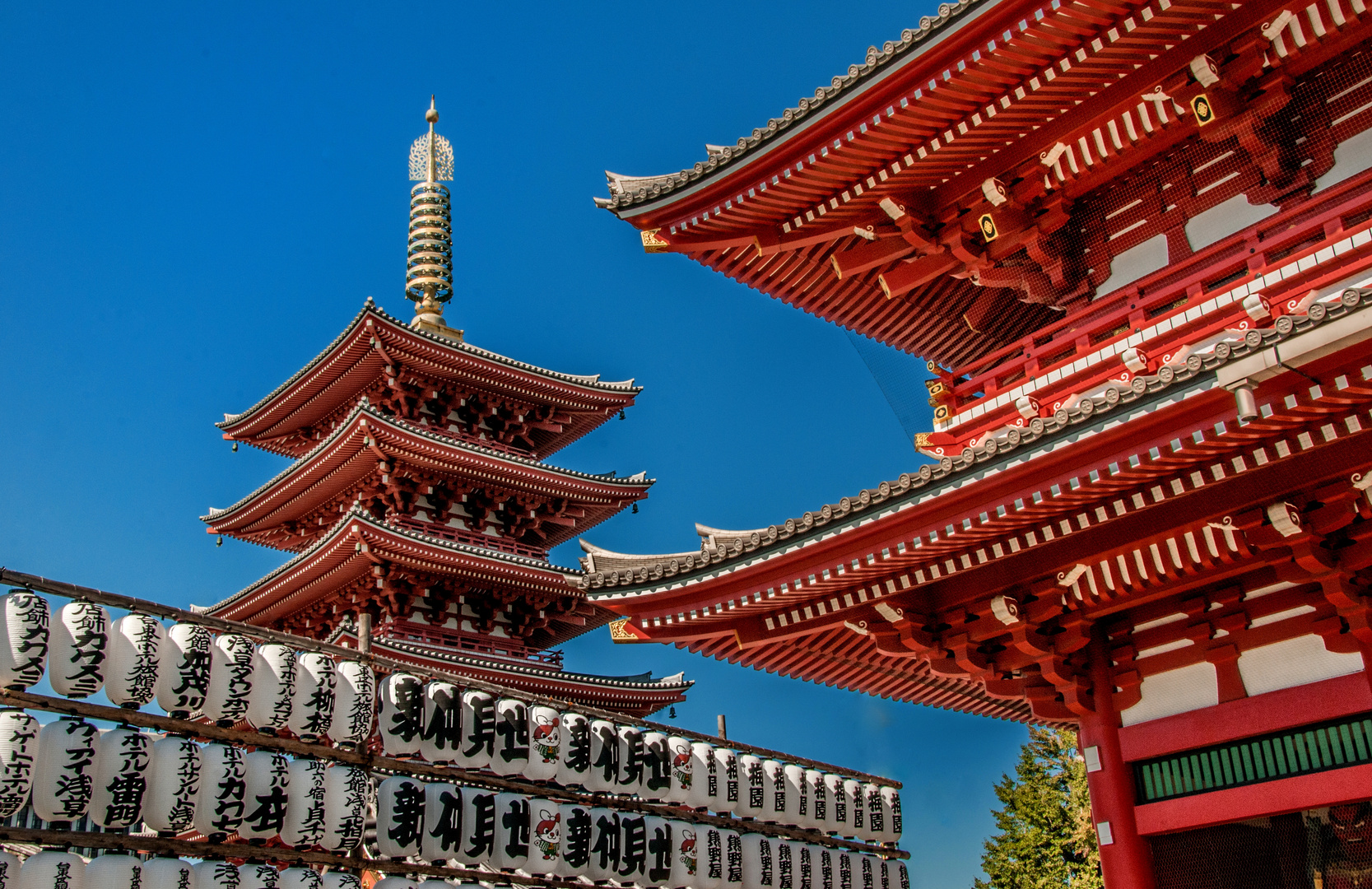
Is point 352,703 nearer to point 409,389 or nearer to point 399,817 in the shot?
point 399,817

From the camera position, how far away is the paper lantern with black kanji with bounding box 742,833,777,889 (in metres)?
14.1

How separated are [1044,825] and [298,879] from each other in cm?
1964

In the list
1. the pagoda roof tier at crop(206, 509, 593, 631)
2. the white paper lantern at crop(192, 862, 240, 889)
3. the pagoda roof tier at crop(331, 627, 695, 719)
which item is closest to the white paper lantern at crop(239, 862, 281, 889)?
the white paper lantern at crop(192, 862, 240, 889)

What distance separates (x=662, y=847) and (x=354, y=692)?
13.9 feet

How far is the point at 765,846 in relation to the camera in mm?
14414

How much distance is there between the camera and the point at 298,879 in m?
10.1

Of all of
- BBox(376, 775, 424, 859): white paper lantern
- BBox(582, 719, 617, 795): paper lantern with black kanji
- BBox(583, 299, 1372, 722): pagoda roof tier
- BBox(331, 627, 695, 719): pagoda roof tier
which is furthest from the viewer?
BBox(331, 627, 695, 719): pagoda roof tier

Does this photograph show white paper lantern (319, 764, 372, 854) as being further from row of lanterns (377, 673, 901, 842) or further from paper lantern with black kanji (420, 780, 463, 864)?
paper lantern with black kanji (420, 780, 463, 864)

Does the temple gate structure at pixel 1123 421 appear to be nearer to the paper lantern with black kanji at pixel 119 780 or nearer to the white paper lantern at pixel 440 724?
the white paper lantern at pixel 440 724

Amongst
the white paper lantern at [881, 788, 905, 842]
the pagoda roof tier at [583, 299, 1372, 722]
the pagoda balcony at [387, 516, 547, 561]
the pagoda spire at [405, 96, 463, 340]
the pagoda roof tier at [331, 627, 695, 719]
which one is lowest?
the white paper lantern at [881, 788, 905, 842]

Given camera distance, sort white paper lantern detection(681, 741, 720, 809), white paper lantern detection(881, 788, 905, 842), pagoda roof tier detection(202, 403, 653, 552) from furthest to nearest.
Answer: pagoda roof tier detection(202, 403, 653, 552) < white paper lantern detection(881, 788, 905, 842) < white paper lantern detection(681, 741, 720, 809)

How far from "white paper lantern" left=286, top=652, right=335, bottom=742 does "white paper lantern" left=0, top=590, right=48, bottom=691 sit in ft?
7.41

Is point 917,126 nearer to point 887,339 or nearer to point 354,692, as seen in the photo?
point 887,339

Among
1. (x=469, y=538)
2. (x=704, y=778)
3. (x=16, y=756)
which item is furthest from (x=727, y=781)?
(x=469, y=538)
